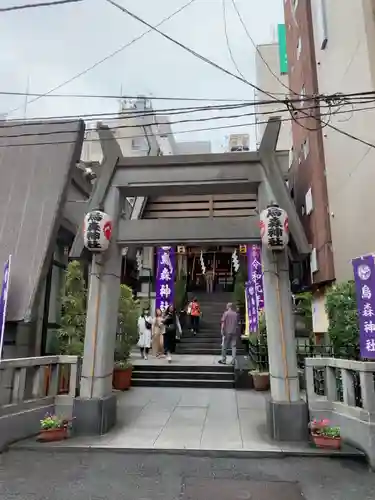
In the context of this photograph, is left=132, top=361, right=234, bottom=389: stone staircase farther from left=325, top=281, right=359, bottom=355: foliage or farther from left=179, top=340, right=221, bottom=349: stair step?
left=325, top=281, right=359, bottom=355: foliage

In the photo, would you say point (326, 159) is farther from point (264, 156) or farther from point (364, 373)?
point (364, 373)

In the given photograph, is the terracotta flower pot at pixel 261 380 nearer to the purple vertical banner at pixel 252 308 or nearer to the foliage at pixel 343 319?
the purple vertical banner at pixel 252 308

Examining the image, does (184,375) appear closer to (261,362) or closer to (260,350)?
(261,362)

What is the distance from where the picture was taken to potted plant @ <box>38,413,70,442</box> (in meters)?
6.23

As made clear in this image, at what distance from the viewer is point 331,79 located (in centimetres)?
1284

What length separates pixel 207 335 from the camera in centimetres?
1783

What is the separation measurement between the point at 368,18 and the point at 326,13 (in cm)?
279

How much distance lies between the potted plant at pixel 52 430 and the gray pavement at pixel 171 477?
0.41 meters

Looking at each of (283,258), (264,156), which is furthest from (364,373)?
(264,156)

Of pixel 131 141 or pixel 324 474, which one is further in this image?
pixel 131 141

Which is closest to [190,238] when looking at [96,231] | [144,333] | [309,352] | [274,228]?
[274,228]

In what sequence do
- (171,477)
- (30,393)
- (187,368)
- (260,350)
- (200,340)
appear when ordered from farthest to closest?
1. (200,340)
2. (187,368)
3. (260,350)
4. (30,393)
5. (171,477)

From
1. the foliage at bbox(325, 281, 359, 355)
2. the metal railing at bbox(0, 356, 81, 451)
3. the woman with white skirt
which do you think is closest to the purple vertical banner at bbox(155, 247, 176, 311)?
the woman with white skirt

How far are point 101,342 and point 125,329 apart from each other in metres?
4.39
